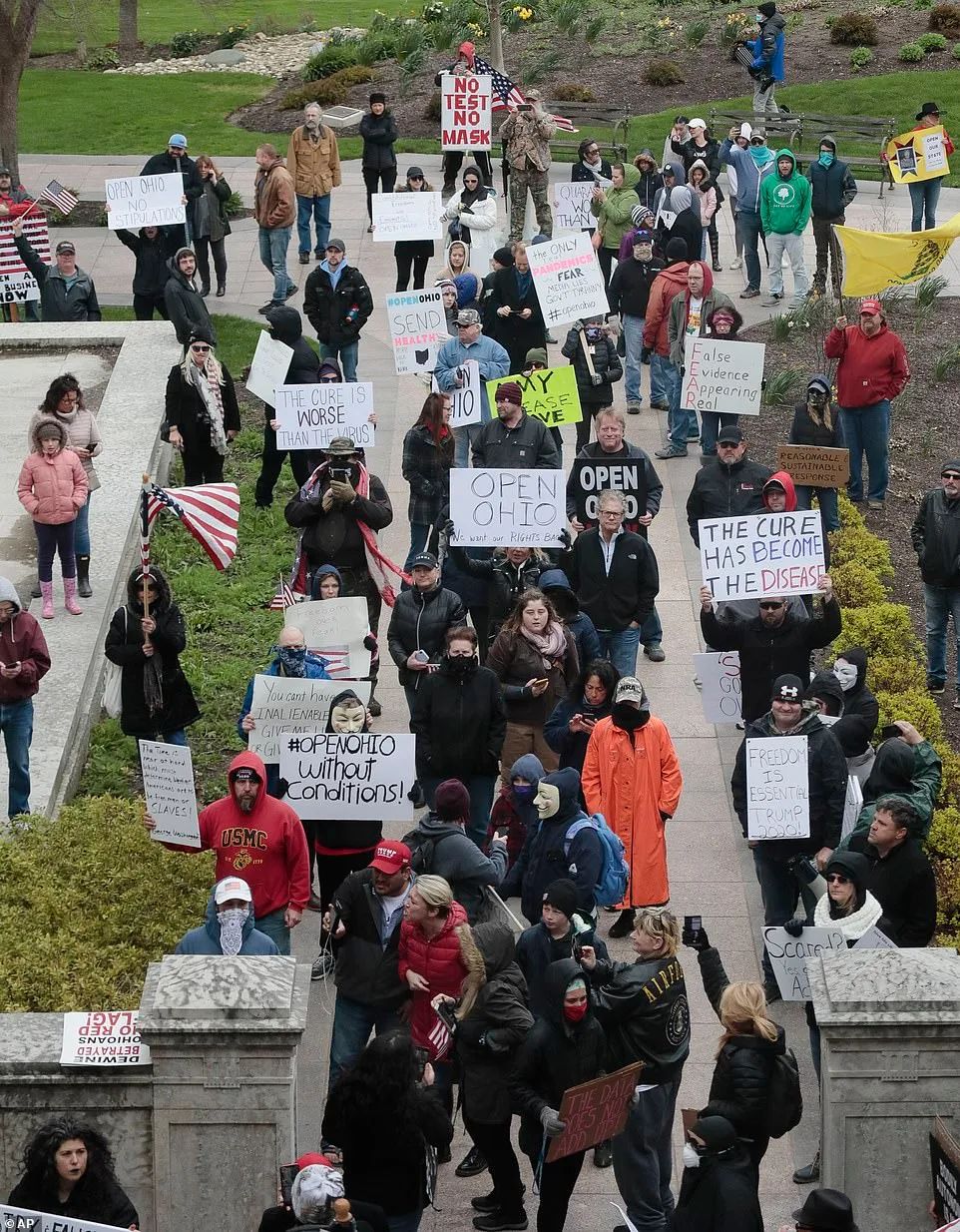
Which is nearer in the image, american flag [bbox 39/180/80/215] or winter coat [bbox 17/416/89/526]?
winter coat [bbox 17/416/89/526]

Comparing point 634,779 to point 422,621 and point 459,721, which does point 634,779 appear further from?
point 422,621

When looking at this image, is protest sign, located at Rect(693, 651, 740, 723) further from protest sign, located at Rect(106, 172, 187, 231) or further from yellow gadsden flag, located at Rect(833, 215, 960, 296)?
protest sign, located at Rect(106, 172, 187, 231)

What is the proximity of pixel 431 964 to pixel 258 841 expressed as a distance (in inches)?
61.7

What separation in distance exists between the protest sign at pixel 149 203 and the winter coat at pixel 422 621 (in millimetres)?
10202

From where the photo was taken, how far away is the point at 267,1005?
7609 mm

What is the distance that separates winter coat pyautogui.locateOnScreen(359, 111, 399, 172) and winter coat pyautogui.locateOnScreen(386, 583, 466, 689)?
531 inches

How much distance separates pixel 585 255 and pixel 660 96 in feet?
57.4

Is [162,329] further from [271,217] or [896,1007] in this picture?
[896,1007]

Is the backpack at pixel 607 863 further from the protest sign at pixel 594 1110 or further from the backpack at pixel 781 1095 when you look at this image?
the backpack at pixel 781 1095

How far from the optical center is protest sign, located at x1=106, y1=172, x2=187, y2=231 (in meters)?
21.3

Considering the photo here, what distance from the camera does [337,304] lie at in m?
18.8

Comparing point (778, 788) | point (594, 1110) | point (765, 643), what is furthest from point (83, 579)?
point (594, 1110)

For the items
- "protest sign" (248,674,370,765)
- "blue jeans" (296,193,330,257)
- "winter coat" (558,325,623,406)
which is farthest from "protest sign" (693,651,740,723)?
"blue jeans" (296,193,330,257)

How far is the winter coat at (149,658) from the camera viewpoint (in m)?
11.9
